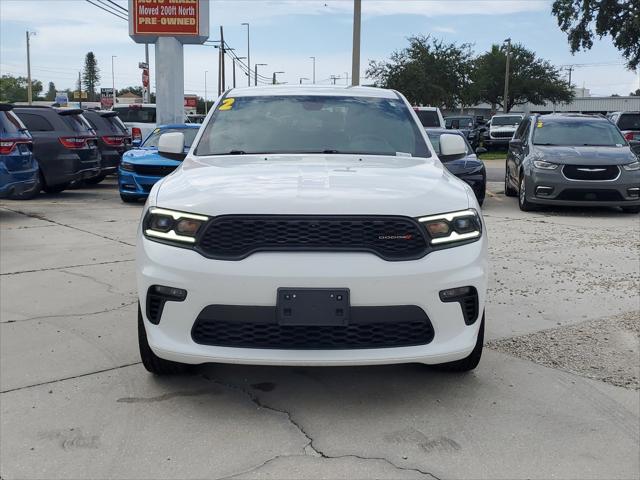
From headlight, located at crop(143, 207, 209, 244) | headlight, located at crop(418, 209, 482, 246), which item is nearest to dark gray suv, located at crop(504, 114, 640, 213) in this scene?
headlight, located at crop(418, 209, 482, 246)

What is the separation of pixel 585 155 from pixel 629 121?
335 inches

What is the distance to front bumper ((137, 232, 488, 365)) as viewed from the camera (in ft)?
11.0

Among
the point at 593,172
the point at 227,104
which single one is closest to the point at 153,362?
the point at 227,104

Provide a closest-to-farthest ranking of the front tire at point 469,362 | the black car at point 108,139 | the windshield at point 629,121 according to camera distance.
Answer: the front tire at point 469,362
the black car at point 108,139
the windshield at point 629,121

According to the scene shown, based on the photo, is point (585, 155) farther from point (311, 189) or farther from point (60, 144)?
point (60, 144)

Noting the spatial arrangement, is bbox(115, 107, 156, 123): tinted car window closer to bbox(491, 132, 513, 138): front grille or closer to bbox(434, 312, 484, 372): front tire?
bbox(491, 132, 513, 138): front grille

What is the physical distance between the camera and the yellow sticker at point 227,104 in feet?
17.0

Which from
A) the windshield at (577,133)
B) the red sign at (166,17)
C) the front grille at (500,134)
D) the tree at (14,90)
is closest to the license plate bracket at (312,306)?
the windshield at (577,133)

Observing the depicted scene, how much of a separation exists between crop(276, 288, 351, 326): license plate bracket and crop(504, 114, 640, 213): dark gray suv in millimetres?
9233

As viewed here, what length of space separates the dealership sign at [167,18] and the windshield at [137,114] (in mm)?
2724

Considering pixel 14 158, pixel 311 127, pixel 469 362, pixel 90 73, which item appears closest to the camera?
pixel 469 362

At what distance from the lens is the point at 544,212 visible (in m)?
12.4

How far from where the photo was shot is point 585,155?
38.6 ft

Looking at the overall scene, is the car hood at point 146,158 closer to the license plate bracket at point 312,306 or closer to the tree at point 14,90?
the license plate bracket at point 312,306
